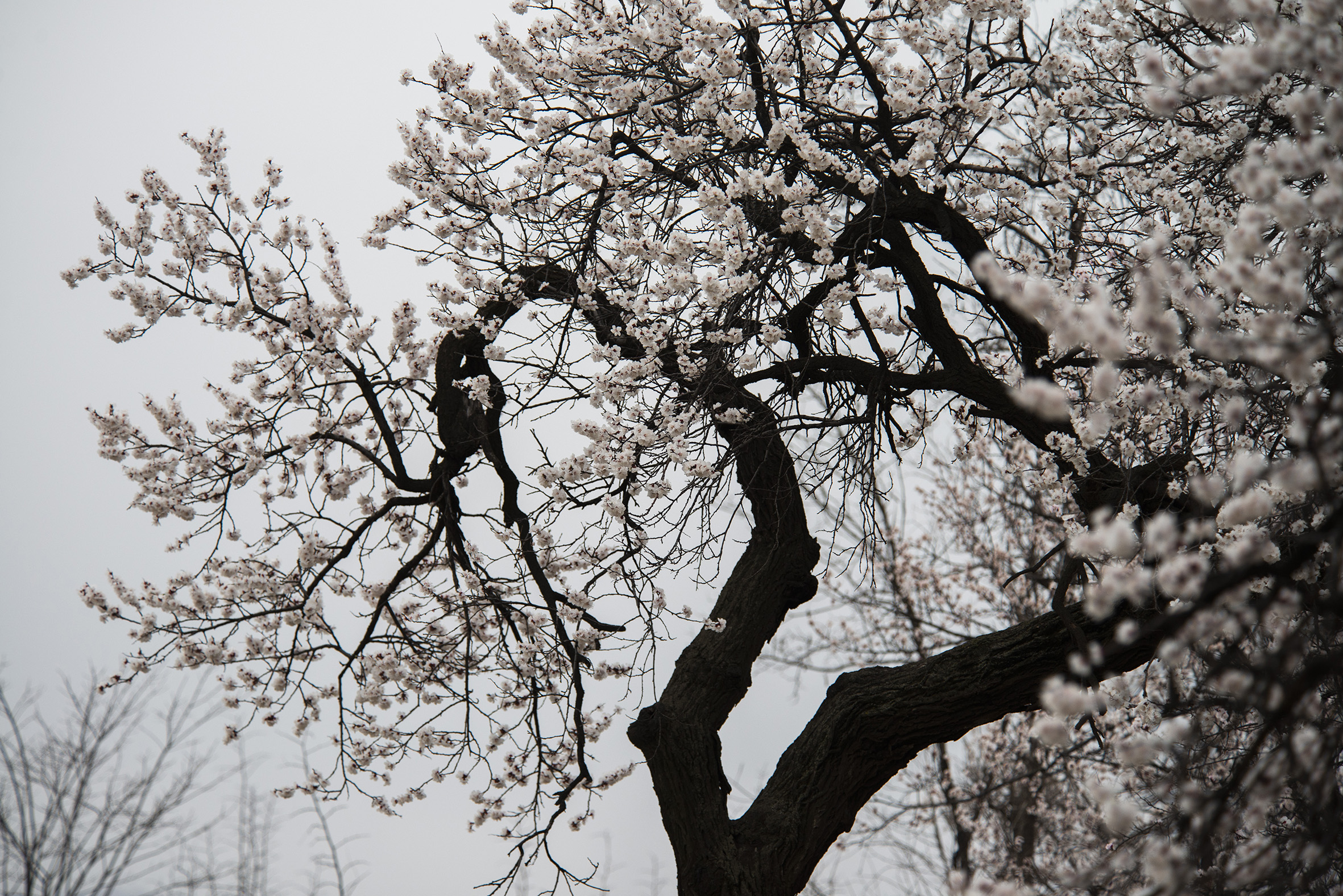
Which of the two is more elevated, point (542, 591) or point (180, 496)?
point (180, 496)

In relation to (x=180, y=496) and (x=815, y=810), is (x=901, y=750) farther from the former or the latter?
(x=180, y=496)

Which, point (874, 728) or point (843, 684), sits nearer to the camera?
point (874, 728)

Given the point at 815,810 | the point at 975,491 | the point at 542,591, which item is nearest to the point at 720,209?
the point at 542,591

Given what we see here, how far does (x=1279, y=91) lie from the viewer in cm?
310

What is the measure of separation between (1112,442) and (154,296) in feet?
13.5

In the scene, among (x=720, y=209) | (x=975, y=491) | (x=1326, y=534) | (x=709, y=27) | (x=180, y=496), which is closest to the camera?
(x=1326, y=534)

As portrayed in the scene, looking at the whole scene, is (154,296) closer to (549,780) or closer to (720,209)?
(720,209)

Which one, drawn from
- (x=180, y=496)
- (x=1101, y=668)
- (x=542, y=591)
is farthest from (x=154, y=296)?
(x=1101, y=668)

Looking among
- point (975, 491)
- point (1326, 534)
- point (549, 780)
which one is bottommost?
point (1326, 534)

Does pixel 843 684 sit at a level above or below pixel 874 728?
above

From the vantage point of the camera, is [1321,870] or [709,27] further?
[709,27]

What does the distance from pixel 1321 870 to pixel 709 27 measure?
3.28 meters

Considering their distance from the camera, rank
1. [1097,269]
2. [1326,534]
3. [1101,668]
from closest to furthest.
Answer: [1326,534], [1101,668], [1097,269]

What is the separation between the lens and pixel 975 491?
840 cm
